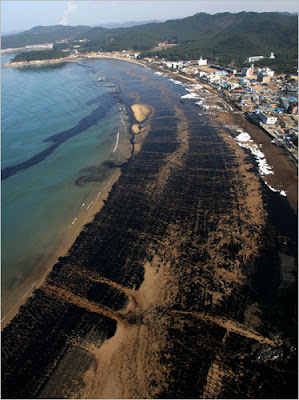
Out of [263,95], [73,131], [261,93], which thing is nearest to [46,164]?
[73,131]

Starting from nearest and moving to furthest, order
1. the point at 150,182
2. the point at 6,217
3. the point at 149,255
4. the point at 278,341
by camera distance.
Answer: the point at 278,341 → the point at 149,255 → the point at 6,217 → the point at 150,182

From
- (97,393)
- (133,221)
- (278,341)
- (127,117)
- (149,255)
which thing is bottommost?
(97,393)

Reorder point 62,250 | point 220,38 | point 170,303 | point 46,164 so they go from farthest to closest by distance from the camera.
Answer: point 220,38, point 46,164, point 62,250, point 170,303

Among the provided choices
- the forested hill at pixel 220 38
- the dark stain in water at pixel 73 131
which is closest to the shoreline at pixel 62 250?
the dark stain in water at pixel 73 131

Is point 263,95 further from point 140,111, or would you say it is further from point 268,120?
point 140,111

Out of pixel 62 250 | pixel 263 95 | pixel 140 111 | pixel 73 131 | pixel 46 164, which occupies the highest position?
pixel 263 95

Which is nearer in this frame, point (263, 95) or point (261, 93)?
point (263, 95)

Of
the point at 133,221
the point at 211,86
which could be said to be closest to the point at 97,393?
the point at 133,221

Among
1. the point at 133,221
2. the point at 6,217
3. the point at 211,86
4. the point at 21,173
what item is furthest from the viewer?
the point at 211,86

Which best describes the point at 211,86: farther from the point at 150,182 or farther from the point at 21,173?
the point at 21,173
